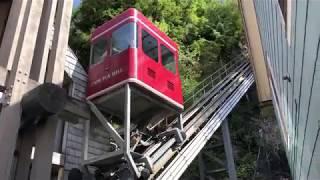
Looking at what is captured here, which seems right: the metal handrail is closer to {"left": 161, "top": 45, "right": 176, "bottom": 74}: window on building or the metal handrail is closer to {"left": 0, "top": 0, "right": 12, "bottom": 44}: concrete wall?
{"left": 161, "top": 45, "right": 176, "bottom": 74}: window on building

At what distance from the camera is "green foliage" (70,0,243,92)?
1520 cm

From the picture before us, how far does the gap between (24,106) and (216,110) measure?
33.7 feet

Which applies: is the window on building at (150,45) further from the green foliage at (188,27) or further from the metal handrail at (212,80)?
the green foliage at (188,27)

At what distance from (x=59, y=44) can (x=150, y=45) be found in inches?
233

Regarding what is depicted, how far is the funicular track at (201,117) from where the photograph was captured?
871 cm

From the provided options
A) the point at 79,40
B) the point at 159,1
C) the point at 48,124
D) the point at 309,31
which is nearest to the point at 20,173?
the point at 48,124

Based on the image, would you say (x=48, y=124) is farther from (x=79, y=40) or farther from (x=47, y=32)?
(x=79, y=40)

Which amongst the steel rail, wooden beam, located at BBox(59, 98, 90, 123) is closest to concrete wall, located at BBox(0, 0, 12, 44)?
wooden beam, located at BBox(59, 98, 90, 123)

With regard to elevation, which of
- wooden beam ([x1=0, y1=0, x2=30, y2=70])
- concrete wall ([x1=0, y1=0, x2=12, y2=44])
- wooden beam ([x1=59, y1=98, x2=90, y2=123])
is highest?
concrete wall ([x1=0, y1=0, x2=12, y2=44])

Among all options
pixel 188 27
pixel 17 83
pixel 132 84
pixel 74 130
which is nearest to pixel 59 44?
pixel 17 83

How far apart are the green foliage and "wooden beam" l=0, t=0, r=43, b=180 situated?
10552 millimetres

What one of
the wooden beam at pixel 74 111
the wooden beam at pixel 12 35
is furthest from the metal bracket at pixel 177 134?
the wooden beam at pixel 12 35

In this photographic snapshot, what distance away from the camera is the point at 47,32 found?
11.0 feet

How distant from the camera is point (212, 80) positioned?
A: 49.3 feet
